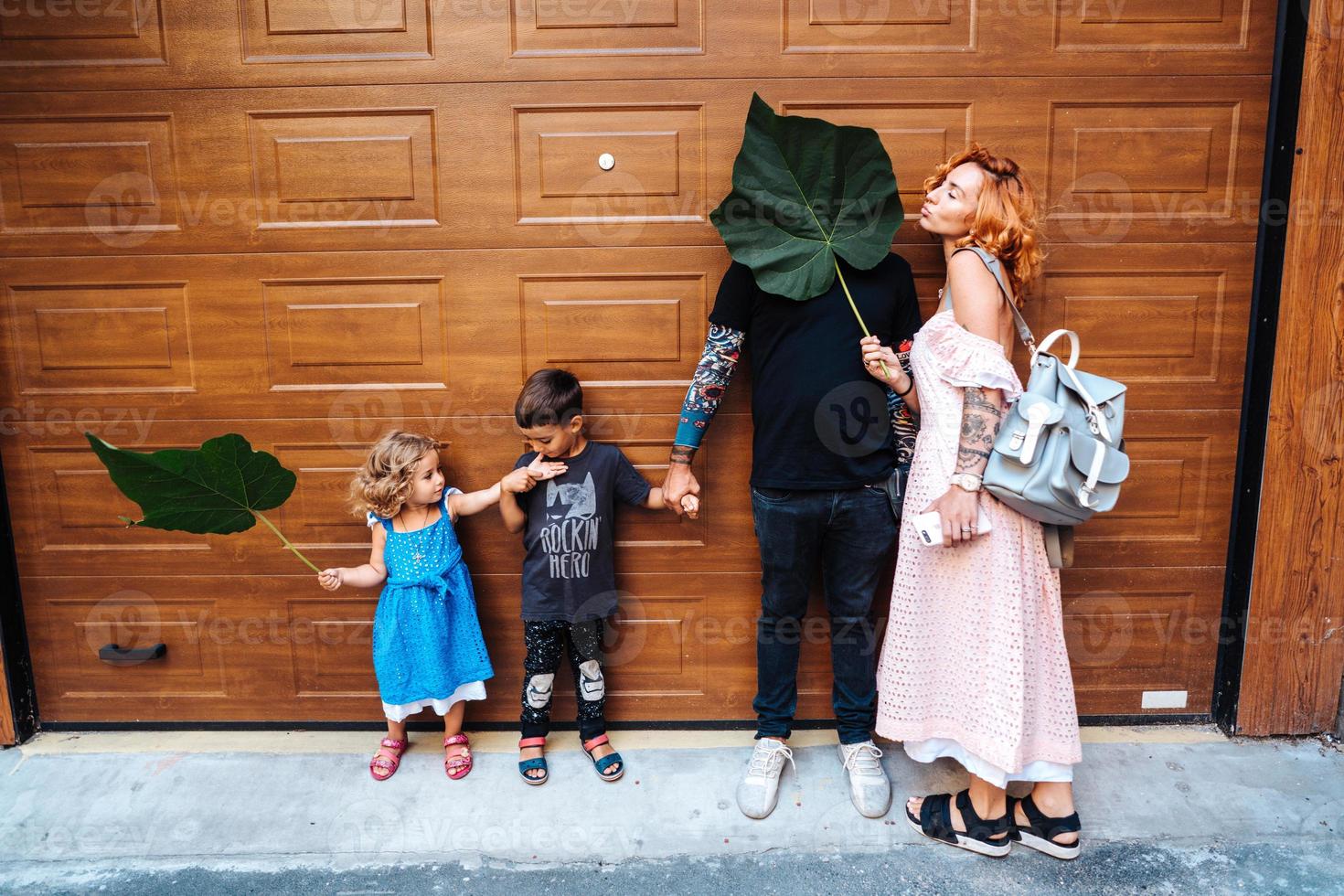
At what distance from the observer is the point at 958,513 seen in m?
2.04

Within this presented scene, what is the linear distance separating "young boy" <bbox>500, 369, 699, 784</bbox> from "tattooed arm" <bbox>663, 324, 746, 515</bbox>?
0.06m

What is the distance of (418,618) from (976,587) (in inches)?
63.9

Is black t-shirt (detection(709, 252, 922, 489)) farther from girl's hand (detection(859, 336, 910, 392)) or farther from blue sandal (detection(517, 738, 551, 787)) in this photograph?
blue sandal (detection(517, 738, 551, 787))

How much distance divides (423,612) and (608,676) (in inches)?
26.1

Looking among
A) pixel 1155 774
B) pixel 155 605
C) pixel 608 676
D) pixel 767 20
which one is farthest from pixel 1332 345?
pixel 155 605

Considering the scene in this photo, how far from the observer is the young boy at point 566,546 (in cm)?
245

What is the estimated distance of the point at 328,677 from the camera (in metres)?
2.72

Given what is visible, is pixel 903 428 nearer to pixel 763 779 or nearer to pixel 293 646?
pixel 763 779

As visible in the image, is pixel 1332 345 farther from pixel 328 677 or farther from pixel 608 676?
pixel 328 677
